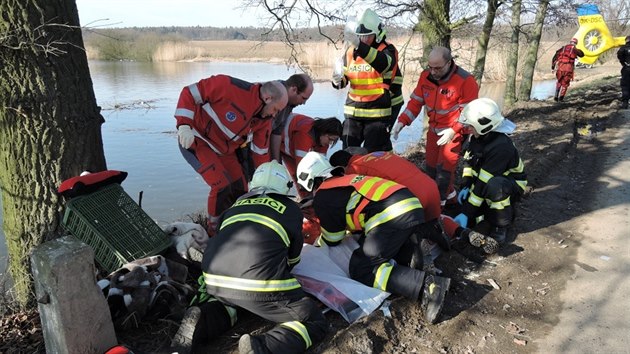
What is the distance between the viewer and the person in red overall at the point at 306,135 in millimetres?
4574

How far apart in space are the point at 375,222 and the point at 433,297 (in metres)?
0.65

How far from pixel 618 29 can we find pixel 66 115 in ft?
133

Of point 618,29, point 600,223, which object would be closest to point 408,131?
point 600,223

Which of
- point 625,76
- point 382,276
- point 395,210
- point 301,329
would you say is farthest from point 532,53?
point 301,329

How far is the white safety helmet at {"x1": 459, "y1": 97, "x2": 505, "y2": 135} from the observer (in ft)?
14.2

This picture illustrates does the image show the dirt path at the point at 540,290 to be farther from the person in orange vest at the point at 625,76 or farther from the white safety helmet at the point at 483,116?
the person in orange vest at the point at 625,76

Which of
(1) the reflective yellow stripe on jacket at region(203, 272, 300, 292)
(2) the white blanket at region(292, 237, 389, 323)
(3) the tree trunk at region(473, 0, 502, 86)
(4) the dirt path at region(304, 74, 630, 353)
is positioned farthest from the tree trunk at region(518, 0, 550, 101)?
(1) the reflective yellow stripe on jacket at region(203, 272, 300, 292)

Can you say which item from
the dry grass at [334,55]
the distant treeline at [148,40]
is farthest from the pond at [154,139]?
the dry grass at [334,55]

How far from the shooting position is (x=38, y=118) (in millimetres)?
3389

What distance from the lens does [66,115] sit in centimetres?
351

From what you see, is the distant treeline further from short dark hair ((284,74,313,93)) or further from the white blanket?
the white blanket

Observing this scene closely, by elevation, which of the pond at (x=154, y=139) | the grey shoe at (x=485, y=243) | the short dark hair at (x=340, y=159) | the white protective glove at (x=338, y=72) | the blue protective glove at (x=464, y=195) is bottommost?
the pond at (x=154, y=139)

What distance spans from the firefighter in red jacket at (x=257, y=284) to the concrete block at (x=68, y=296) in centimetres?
47

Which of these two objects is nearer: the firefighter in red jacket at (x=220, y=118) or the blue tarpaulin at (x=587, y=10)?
the firefighter in red jacket at (x=220, y=118)
